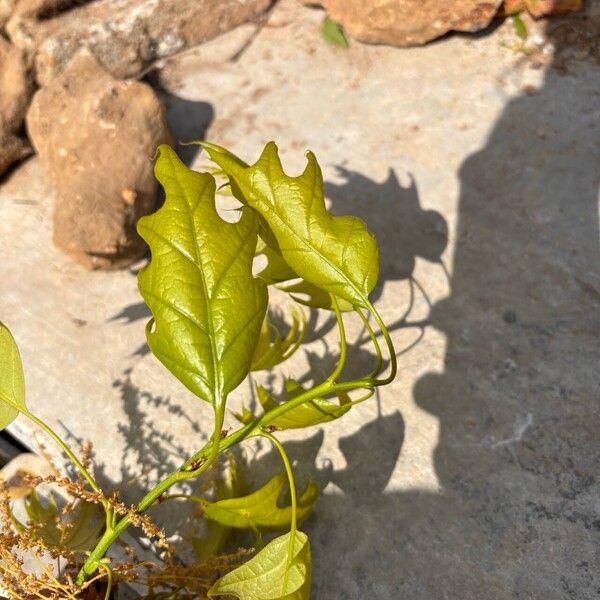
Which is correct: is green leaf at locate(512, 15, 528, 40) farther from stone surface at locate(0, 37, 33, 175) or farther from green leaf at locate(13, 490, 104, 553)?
green leaf at locate(13, 490, 104, 553)

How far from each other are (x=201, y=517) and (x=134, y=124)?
1.04 metres

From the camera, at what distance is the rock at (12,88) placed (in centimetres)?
212

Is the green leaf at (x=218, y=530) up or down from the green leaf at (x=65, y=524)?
down

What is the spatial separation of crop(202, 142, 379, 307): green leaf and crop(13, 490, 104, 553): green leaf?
55 cm

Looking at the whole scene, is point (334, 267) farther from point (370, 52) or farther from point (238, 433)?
point (370, 52)

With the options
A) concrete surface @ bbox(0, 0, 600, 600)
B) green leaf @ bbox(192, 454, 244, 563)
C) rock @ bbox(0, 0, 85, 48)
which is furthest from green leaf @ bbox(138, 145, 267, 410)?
rock @ bbox(0, 0, 85, 48)

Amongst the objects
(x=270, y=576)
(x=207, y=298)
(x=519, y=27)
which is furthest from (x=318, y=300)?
(x=519, y=27)

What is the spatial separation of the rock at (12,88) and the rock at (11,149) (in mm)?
22

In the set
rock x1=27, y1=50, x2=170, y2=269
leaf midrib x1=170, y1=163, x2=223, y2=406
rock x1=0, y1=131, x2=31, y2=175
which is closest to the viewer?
leaf midrib x1=170, y1=163, x2=223, y2=406

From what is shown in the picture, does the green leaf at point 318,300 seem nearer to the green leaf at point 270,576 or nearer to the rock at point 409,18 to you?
the green leaf at point 270,576

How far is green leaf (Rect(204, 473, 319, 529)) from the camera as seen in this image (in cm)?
127

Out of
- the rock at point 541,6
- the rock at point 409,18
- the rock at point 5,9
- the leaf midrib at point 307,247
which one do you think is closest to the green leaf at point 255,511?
the leaf midrib at point 307,247

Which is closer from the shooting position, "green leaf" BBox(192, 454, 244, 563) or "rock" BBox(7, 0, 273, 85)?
"green leaf" BBox(192, 454, 244, 563)

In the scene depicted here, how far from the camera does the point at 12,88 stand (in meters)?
2.13
